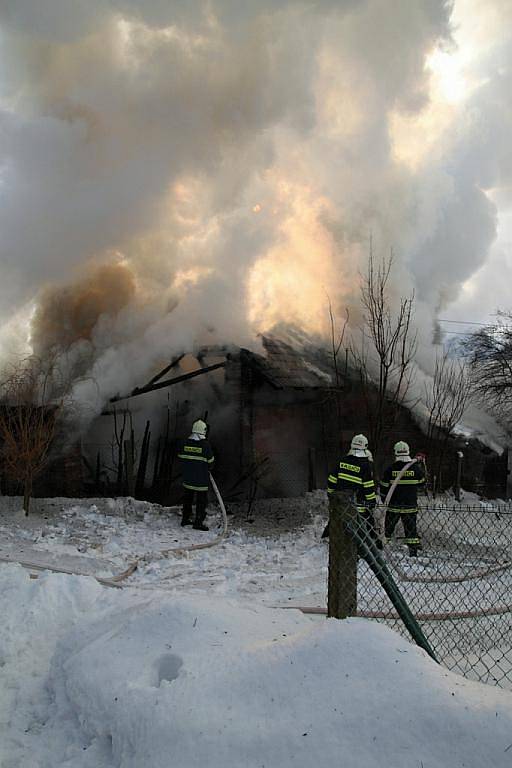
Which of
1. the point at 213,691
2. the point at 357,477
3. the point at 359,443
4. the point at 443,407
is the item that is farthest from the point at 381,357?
the point at 213,691

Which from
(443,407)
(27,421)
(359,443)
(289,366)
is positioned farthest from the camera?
(443,407)

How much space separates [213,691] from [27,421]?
612 cm

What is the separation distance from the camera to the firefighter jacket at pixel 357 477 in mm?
7277

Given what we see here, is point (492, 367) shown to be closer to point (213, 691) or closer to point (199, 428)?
point (199, 428)

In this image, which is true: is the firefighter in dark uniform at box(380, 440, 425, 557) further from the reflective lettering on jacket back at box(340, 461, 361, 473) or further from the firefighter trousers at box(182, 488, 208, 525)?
the firefighter trousers at box(182, 488, 208, 525)

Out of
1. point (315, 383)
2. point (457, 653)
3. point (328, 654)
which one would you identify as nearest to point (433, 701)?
point (328, 654)

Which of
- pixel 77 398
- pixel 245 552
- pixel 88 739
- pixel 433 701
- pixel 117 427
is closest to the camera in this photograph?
pixel 433 701

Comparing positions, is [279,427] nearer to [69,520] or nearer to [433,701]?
[69,520]

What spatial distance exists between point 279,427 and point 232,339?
2054 millimetres

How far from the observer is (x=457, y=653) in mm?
4160

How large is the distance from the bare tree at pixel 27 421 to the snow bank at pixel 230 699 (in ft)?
15.5

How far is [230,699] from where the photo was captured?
8.57ft

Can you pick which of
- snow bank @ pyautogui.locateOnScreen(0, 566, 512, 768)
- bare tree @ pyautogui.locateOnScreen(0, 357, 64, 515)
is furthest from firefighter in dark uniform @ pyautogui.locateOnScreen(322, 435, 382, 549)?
bare tree @ pyautogui.locateOnScreen(0, 357, 64, 515)

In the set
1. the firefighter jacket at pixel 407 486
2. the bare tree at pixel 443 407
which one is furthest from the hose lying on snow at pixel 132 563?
the bare tree at pixel 443 407
